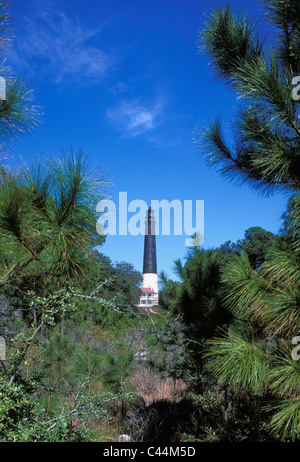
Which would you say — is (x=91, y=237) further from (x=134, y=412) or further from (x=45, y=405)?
(x=134, y=412)

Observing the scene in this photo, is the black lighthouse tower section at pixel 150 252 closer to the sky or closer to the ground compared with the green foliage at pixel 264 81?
closer to the sky

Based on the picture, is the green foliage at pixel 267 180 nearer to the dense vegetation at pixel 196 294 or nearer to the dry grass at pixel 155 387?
the dense vegetation at pixel 196 294

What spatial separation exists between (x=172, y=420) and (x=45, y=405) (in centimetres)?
210

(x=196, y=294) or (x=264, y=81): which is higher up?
(x=264, y=81)

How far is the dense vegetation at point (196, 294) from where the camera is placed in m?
2.43

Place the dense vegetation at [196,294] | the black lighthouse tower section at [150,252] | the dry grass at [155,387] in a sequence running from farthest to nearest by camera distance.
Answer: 1. the black lighthouse tower section at [150,252]
2. the dry grass at [155,387]
3. the dense vegetation at [196,294]

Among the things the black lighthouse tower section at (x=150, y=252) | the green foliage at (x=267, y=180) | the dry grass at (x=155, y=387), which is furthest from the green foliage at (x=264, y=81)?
the black lighthouse tower section at (x=150, y=252)

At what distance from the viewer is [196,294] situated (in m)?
4.75

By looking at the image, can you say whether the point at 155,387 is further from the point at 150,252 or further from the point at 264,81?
the point at 150,252

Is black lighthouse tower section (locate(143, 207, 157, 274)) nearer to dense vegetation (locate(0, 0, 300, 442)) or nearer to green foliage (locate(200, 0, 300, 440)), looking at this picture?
dense vegetation (locate(0, 0, 300, 442))

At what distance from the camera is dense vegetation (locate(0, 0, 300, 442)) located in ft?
7.98

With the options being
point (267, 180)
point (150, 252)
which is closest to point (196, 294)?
point (267, 180)

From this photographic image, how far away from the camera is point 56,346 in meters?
5.01
